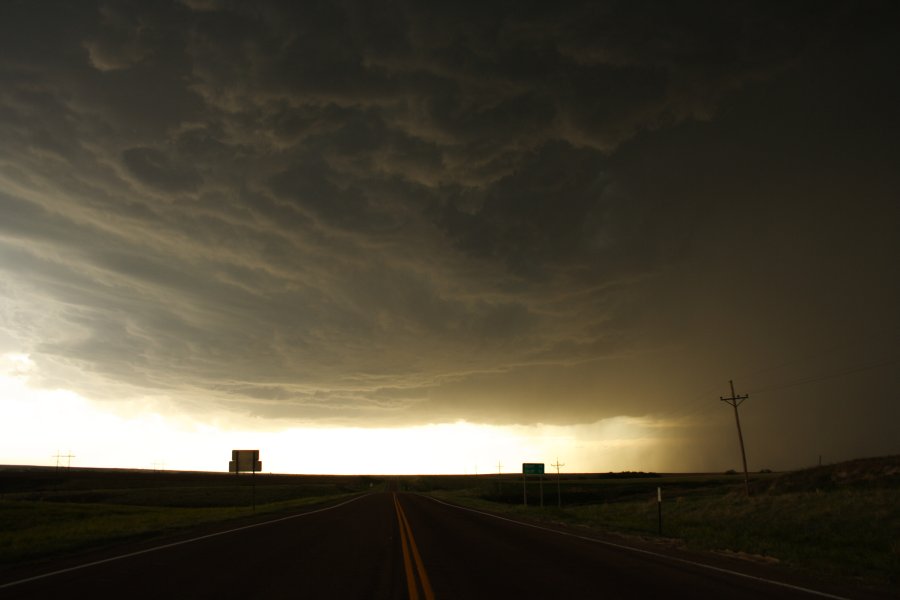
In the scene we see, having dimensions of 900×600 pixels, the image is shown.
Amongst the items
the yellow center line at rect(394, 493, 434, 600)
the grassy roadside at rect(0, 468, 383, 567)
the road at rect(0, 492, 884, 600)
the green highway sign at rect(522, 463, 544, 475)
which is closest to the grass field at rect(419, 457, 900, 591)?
the road at rect(0, 492, 884, 600)

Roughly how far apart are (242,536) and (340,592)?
1160 centimetres

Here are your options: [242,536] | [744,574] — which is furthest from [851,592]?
[242,536]

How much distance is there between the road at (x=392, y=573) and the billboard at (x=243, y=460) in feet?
84.1

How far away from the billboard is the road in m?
25.6

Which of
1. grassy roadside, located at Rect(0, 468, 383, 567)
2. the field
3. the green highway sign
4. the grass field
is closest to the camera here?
the grass field

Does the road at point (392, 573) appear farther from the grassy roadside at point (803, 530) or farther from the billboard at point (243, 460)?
the billboard at point (243, 460)

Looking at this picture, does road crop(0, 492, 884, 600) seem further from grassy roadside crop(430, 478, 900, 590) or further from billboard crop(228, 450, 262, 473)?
billboard crop(228, 450, 262, 473)

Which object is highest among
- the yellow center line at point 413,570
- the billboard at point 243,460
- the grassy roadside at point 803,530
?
the billboard at point 243,460

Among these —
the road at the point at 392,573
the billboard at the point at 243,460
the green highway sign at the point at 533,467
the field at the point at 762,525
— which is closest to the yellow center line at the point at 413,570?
the road at the point at 392,573

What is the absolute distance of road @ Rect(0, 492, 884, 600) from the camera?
939 centimetres

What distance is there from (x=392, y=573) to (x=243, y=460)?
35569 millimetres

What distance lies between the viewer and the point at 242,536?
19.2 metres

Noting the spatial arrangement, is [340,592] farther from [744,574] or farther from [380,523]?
[380,523]

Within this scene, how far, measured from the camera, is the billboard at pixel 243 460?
42.5m
